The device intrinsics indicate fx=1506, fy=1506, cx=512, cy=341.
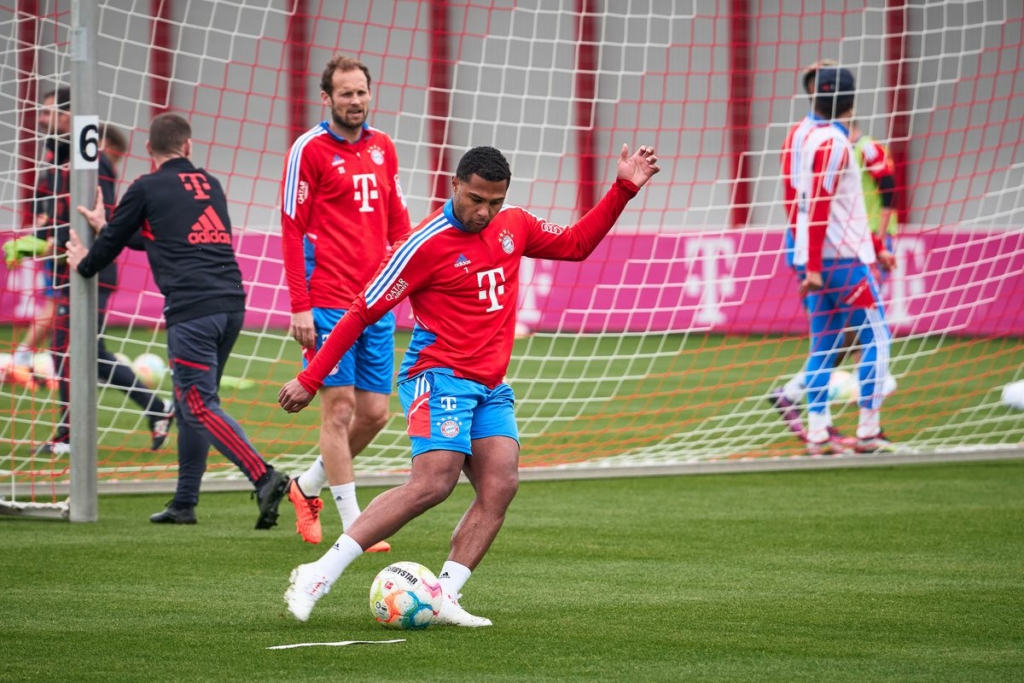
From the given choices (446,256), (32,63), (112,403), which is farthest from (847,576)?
(112,403)

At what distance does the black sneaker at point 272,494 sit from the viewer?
23.2 ft

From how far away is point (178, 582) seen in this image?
19.1 ft

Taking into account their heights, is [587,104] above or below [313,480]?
above

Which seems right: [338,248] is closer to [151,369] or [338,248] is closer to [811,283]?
[811,283]

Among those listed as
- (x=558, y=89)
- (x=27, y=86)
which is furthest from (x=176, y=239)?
(x=558, y=89)

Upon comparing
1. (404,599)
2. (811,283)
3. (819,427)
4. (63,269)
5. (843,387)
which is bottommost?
(404,599)

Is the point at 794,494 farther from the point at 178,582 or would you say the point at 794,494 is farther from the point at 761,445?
the point at 178,582

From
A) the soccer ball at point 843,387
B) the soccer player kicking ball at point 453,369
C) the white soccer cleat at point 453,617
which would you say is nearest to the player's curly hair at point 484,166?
the soccer player kicking ball at point 453,369

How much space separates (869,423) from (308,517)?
4215 mm

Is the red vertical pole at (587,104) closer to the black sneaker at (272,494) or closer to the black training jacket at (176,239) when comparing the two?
the black training jacket at (176,239)

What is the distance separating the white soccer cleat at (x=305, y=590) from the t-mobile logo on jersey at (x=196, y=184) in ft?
9.67

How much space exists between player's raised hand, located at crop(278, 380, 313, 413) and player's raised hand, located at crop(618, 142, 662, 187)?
4.57ft

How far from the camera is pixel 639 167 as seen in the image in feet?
17.8

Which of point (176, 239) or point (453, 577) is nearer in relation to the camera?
point (453, 577)
